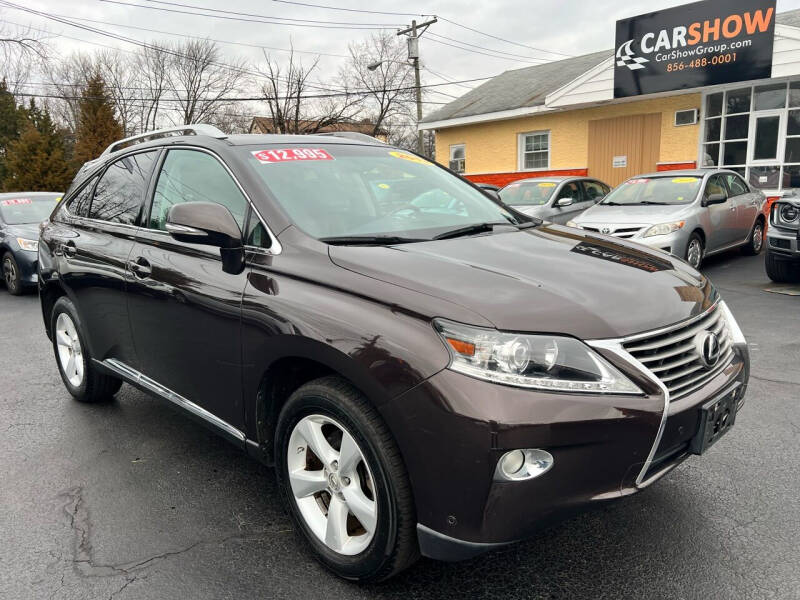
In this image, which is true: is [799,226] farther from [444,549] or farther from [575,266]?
[444,549]

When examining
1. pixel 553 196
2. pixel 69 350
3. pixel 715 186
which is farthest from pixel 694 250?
pixel 69 350

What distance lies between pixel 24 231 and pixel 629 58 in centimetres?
1313

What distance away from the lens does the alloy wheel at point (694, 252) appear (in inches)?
352

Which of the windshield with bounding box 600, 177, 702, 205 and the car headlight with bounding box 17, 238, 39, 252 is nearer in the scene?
the car headlight with bounding box 17, 238, 39, 252

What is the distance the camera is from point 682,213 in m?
8.91

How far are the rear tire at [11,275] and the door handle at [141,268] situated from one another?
23.8 feet

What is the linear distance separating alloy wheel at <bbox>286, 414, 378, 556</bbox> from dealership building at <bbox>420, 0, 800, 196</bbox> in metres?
10.9

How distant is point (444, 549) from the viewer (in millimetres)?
2057

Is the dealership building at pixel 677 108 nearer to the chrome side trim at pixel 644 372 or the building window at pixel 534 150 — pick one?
the building window at pixel 534 150

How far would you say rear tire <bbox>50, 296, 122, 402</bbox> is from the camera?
4258 mm

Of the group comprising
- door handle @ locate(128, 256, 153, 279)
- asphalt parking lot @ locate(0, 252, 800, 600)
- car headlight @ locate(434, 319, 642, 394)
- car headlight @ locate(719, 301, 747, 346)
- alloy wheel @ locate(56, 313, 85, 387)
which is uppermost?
door handle @ locate(128, 256, 153, 279)

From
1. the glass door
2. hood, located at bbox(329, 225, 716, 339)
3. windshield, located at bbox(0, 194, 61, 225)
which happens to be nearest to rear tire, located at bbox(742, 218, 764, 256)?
the glass door

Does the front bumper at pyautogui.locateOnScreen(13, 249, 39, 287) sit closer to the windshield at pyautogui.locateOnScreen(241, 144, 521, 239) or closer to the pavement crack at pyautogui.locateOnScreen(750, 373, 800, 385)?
the windshield at pyautogui.locateOnScreen(241, 144, 521, 239)

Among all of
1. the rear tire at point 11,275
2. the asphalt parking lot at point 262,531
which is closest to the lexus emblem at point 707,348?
the asphalt parking lot at point 262,531
